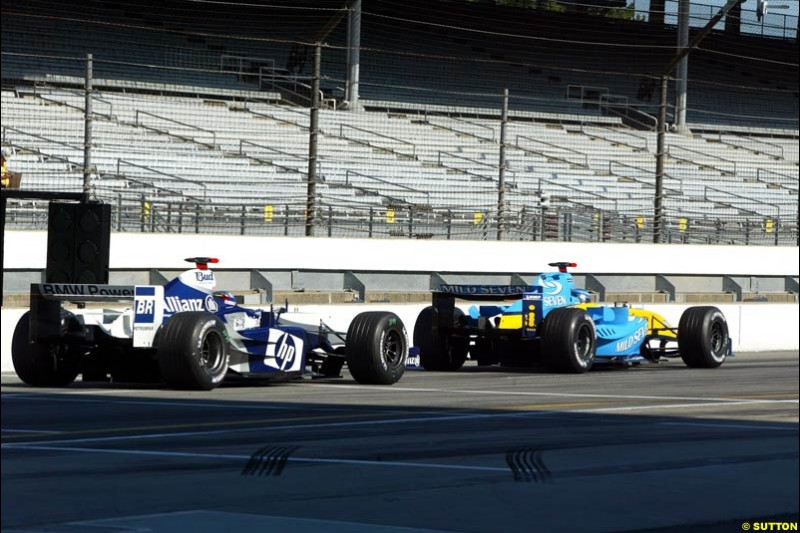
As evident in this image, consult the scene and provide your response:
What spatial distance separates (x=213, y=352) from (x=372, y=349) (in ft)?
5.44

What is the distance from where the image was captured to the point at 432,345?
16.0 metres

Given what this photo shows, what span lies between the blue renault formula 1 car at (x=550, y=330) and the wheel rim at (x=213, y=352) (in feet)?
12.2

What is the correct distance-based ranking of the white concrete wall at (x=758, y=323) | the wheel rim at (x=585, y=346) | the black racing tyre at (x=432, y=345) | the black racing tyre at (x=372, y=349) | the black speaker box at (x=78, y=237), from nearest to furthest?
the black speaker box at (x=78, y=237), the black racing tyre at (x=372, y=349), the wheel rim at (x=585, y=346), the black racing tyre at (x=432, y=345), the white concrete wall at (x=758, y=323)

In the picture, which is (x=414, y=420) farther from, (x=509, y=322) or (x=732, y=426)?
(x=509, y=322)

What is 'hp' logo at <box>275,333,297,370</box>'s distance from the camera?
13.2 meters

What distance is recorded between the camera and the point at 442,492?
23.0 ft

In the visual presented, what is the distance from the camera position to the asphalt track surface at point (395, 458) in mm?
6246

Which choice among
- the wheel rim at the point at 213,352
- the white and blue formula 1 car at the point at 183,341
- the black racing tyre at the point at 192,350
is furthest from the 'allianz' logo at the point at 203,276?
the wheel rim at the point at 213,352

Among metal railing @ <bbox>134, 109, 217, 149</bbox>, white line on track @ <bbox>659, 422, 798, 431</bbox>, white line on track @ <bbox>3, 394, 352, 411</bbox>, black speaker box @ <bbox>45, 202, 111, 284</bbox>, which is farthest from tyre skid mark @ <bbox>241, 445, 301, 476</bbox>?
metal railing @ <bbox>134, 109, 217, 149</bbox>

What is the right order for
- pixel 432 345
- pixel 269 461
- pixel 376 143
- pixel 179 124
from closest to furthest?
pixel 269 461 → pixel 432 345 → pixel 179 124 → pixel 376 143

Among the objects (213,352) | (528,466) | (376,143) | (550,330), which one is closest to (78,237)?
(528,466)

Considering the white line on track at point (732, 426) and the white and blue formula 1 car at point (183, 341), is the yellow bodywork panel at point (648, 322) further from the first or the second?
the white line on track at point (732, 426)

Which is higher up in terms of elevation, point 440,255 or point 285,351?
point 440,255

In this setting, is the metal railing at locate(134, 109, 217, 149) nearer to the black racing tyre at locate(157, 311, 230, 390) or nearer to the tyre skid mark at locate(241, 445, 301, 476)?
the black racing tyre at locate(157, 311, 230, 390)
